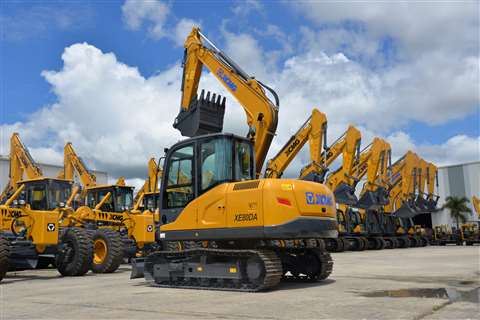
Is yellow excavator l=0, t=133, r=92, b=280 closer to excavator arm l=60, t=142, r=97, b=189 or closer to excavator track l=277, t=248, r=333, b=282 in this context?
excavator track l=277, t=248, r=333, b=282

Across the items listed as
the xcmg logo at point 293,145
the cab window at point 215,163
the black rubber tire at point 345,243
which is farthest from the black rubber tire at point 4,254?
the black rubber tire at point 345,243

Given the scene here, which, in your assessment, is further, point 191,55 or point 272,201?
point 191,55

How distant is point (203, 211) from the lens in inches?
373

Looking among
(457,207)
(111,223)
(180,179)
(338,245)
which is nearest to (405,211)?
(338,245)

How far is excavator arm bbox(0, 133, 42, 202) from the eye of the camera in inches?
990

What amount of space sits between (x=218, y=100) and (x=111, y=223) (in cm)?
753

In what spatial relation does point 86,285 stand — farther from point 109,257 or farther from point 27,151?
point 27,151

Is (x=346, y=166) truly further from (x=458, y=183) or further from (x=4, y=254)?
(x=458, y=183)

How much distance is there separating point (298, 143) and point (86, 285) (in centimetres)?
1667

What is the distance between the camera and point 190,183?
9820mm

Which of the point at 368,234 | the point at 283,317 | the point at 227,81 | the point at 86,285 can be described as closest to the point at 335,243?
the point at 368,234

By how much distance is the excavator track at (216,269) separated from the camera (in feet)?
28.6

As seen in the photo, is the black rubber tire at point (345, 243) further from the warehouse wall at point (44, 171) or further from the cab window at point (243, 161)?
the warehouse wall at point (44, 171)

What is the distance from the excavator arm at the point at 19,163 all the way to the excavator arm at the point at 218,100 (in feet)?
39.4
